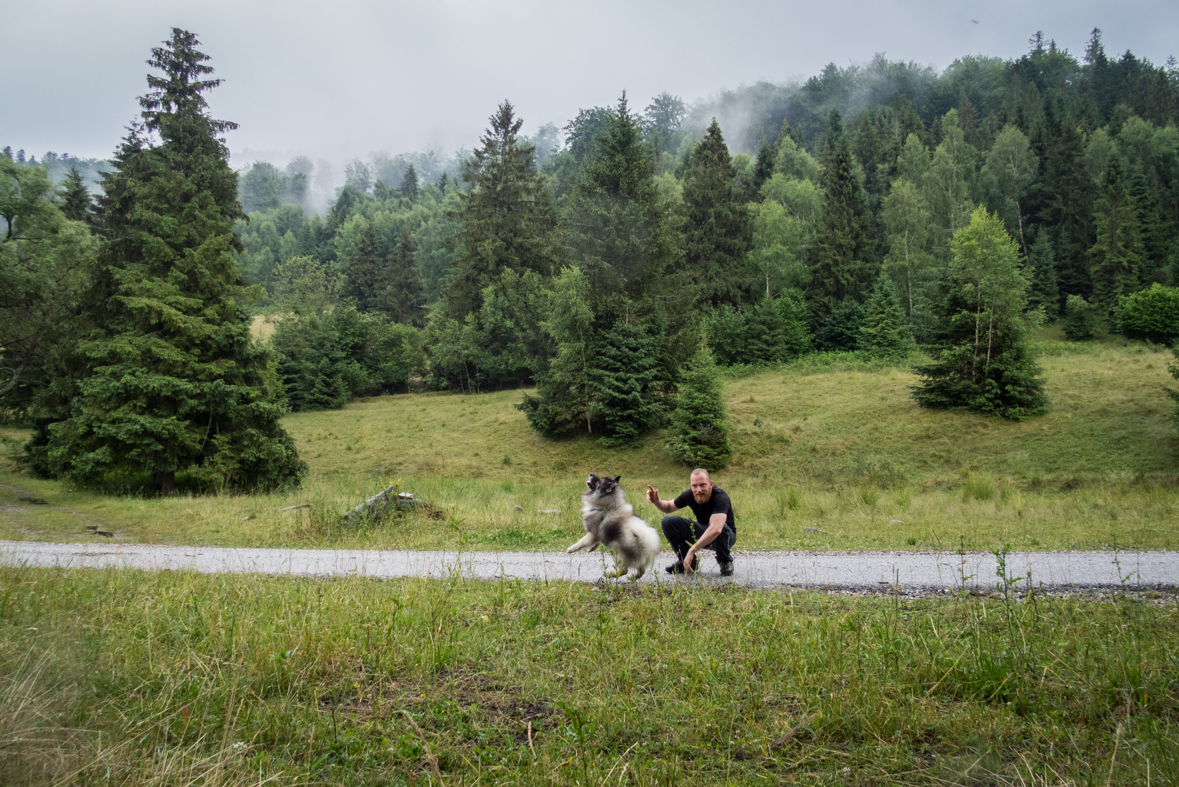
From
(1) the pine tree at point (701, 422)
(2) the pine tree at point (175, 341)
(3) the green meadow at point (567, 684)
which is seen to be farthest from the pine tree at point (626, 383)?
(3) the green meadow at point (567, 684)

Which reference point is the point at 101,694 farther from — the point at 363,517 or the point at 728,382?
the point at 728,382

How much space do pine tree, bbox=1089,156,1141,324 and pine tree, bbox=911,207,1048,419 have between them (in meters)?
30.6

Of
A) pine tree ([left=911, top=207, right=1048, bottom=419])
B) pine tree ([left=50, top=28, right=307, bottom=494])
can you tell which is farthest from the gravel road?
pine tree ([left=911, top=207, right=1048, bottom=419])

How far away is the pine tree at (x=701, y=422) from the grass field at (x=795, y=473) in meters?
0.99

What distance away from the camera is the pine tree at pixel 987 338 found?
31.5 metres

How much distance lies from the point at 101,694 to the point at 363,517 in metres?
9.32

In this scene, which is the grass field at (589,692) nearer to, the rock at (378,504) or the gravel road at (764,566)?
the gravel road at (764,566)

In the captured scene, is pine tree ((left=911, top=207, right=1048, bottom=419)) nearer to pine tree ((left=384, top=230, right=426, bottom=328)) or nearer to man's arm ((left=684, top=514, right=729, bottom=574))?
man's arm ((left=684, top=514, right=729, bottom=574))

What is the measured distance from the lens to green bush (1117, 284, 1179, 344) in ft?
149

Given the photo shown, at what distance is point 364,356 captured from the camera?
58469 millimetres

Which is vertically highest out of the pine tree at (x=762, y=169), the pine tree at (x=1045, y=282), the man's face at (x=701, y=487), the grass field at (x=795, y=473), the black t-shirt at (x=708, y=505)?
the pine tree at (x=762, y=169)

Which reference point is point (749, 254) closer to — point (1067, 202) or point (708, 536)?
point (1067, 202)

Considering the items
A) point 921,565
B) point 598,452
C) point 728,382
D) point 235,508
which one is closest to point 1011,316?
point 728,382

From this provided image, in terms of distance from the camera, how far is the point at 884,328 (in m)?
48.9
